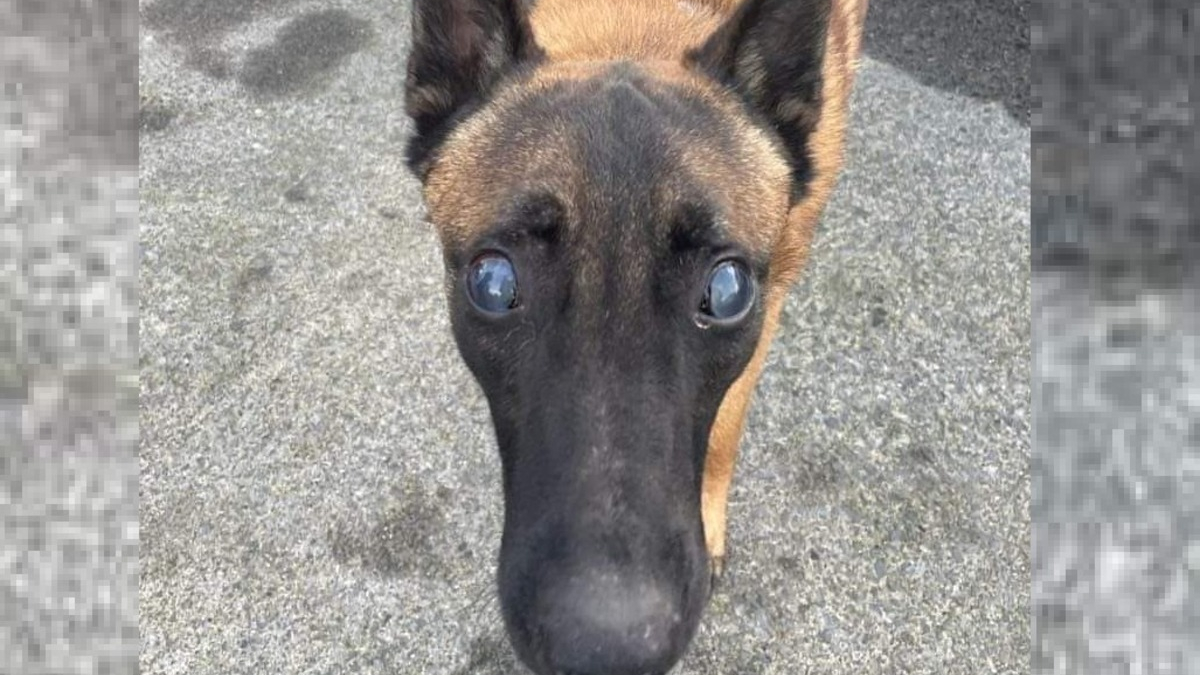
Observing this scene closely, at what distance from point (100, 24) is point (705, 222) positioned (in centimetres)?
519

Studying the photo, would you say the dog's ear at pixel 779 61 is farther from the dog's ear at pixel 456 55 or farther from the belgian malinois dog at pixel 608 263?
the dog's ear at pixel 456 55

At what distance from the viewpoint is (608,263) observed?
2.30m

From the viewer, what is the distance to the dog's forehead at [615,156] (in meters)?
2.40

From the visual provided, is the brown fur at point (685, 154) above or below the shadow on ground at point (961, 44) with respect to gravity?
above

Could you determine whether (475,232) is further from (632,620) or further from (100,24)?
(100,24)

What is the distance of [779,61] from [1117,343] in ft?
7.38

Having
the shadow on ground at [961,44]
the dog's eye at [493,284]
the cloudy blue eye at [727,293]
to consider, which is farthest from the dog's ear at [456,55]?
the shadow on ground at [961,44]

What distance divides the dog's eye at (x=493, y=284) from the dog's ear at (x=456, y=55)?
2.56ft

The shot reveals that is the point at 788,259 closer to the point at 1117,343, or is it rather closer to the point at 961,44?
the point at 1117,343

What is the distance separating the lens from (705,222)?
243 cm

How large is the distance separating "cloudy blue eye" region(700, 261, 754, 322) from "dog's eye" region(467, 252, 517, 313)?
539 mm

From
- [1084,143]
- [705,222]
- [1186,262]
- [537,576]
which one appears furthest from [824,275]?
[537,576]

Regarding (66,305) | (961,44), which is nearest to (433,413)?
(66,305)

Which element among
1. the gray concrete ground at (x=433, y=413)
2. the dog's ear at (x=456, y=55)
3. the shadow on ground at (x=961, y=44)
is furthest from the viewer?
the shadow on ground at (x=961, y=44)
